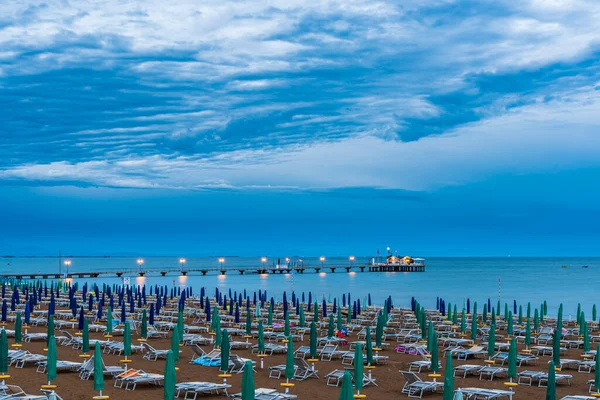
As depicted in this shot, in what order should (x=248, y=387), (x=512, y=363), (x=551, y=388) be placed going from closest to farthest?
(x=248, y=387) < (x=551, y=388) < (x=512, y=363)

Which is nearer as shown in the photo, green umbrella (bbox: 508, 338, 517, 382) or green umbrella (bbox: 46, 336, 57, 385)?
green umbrella (bbox: 46, 336, 57, 385)

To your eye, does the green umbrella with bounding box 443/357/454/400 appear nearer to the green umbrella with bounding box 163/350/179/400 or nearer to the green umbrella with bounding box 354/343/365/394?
the green umbrella with bounding box 354/343/365/394

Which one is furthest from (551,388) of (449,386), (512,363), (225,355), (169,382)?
(225,355)

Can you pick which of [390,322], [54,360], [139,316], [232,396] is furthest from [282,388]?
[390,322]

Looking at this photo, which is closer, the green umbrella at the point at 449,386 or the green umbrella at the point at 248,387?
the green umbrella at the point at 248,387

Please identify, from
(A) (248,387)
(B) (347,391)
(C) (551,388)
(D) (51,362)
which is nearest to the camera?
(B) (347,391)

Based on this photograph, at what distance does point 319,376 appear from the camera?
63.1 feet

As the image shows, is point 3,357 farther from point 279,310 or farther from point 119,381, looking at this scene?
point 279,310

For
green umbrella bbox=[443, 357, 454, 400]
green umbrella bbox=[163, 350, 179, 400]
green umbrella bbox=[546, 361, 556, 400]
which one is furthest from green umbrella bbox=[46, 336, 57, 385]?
green umbrella bbox=[546, 361, 556, 400]

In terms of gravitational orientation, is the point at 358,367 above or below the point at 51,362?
below

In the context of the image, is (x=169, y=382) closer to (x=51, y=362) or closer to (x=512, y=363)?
(x=51, y=362)

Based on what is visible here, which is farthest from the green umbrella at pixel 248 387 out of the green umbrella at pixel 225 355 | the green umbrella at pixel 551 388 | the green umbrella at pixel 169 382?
the green umbrella at pixel 551 388

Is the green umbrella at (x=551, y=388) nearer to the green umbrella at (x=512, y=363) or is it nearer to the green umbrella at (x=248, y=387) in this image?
the green umbrella at (x=512, y=363)

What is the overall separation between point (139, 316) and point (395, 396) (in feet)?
59.9
